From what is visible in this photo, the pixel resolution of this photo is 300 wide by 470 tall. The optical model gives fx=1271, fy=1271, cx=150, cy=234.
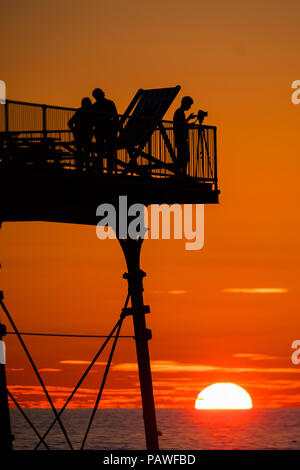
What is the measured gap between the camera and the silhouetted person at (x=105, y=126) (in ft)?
98.3

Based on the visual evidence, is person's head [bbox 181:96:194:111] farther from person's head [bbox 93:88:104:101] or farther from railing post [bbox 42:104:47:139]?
railing post [bbox 42:104:47:139]

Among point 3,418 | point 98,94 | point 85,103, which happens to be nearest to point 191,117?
point 98,94

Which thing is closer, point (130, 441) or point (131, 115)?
point (131, 115)

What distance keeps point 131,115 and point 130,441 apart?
93.2m

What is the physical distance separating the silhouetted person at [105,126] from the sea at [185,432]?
8006cm

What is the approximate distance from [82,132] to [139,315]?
22.0 ft

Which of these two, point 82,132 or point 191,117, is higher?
point 191,117

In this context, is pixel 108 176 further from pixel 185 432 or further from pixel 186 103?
pixel 185 432

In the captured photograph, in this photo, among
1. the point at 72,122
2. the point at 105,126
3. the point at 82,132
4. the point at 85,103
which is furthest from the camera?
the point at 105,126

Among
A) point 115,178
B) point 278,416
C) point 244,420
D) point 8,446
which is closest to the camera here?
point 8,446

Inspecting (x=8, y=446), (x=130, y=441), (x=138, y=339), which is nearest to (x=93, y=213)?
(x=138, y=339)

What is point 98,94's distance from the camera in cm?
3056
